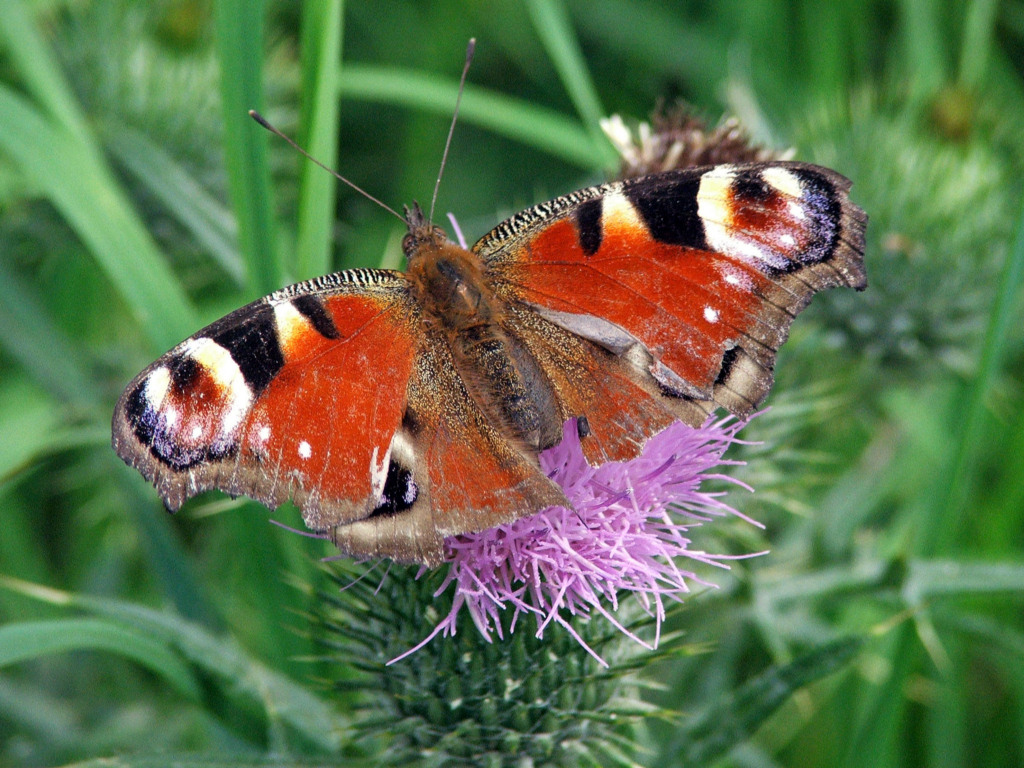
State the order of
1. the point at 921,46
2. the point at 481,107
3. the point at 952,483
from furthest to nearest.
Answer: the point at 921,46 → the point at 481,107 → the point at 952,483

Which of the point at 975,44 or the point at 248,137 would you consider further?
the point at 975,44

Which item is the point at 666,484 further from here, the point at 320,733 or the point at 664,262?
the point at 320,733

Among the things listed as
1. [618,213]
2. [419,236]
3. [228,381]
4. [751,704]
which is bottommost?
[751,704]

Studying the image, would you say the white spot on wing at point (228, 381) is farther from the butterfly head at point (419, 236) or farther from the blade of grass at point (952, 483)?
the blade of grass at point (952, 483)

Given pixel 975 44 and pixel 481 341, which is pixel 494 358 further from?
pixel 975 44

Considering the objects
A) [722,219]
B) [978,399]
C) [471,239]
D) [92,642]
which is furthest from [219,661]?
[471,239]

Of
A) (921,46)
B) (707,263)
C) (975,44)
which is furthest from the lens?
(921,46)

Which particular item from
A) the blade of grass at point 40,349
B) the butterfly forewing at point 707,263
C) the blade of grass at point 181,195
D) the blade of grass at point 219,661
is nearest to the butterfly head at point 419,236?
the butterfly forewing at point 707,263

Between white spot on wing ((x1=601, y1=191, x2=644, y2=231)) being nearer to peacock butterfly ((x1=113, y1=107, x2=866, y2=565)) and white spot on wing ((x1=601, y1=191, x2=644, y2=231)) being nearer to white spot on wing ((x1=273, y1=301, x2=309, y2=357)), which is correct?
peacock butterfly ((x1=113, y1=107, x2=866, y2=565))

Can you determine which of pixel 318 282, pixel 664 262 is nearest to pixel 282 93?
pixel 318 282
